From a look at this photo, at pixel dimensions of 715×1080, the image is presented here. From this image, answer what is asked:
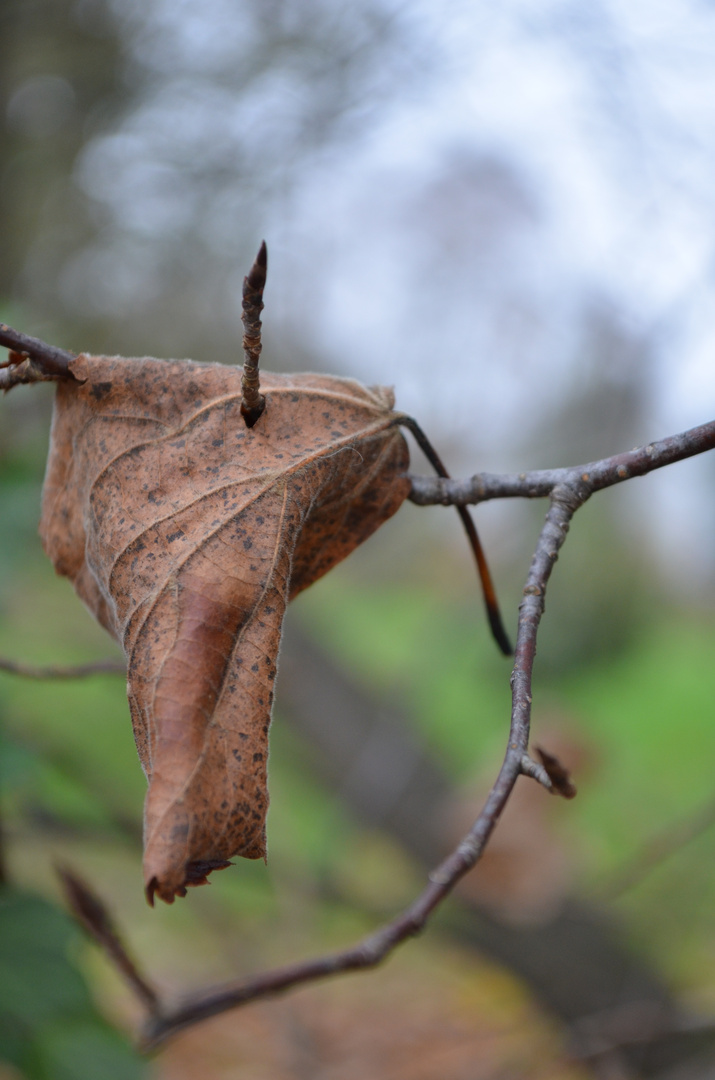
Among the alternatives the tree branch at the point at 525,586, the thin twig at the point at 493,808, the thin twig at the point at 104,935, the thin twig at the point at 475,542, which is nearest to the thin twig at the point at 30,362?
the tree branch at the point at 525,586

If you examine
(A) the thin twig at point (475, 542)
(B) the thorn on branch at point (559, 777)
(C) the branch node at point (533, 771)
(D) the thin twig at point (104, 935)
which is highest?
(A) the thin twig at point (475, 542)

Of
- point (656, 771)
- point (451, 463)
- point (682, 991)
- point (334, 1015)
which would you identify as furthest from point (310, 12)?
point (656, 771)

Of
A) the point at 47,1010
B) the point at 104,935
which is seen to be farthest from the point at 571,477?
the point at 47,1010

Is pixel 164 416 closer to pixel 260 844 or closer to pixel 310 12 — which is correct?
pixel 260 844

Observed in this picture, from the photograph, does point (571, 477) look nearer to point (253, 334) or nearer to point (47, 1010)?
point (253, 334)

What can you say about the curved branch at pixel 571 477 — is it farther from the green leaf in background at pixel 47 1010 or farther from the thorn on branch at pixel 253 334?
the green leaf in background at pixel 47 1010
